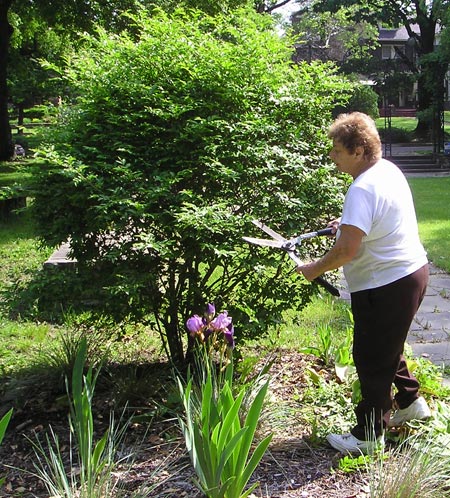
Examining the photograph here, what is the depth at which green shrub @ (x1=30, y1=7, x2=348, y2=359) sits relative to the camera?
3.60 meters

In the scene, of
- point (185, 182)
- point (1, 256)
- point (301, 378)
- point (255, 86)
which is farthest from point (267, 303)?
point (1, 256)

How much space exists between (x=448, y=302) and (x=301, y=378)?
2.90 meters

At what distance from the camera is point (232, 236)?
3.61 meters

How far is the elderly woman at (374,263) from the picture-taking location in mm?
2908

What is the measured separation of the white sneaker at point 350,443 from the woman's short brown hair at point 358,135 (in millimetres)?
1413

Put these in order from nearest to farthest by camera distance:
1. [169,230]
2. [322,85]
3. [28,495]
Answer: [28,495], [169,230], [322,85]

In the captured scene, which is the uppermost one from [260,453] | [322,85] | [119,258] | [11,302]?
[322,85]

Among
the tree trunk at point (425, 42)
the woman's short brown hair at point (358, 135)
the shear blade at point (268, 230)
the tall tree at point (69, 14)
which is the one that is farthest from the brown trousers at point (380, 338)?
the tree trunk at point (425, 42)

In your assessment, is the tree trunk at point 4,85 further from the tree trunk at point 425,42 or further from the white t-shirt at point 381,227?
the white t-shirt at point 381,227

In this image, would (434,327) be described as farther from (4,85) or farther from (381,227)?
(4,85)

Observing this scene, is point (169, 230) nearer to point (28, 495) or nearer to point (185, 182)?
point (185, 182)

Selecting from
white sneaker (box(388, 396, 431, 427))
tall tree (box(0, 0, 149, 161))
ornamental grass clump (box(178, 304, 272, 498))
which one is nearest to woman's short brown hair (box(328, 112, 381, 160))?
ornamental grass clump (box(178, 304, 272, 498))

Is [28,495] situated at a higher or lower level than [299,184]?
lower

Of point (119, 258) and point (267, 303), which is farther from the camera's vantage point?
point (267, 303)
